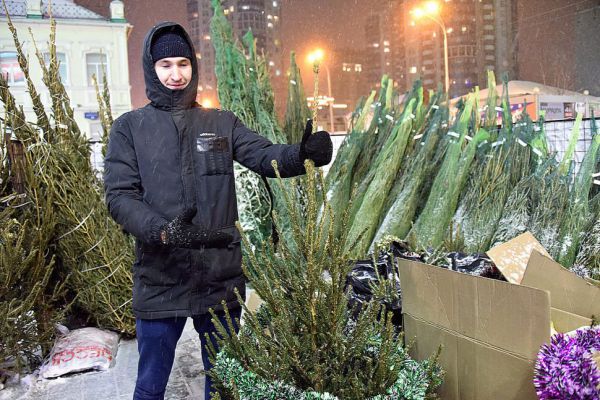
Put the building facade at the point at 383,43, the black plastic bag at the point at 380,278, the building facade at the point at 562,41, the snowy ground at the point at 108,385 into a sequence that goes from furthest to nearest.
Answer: the building facade at the point at 383,43, the building facade at the point at 562,41, the snowy ground at the point at 108,385, the black plastic bag at the point at 380,278

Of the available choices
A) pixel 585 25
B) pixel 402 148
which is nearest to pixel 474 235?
pixel 402 148

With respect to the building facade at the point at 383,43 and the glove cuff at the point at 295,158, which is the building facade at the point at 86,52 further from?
the building facade at the point at 383,43

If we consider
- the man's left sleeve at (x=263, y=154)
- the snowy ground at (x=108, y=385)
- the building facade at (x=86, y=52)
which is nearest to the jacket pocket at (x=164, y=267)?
the man's left sleeve at (x=263, y=154)

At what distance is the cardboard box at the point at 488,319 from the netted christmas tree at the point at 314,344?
153 millimetres

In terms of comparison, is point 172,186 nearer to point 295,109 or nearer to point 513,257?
point 513,257

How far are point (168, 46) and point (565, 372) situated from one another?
170 cm

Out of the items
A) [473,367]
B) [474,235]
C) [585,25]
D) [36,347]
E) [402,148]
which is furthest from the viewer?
[585,25]

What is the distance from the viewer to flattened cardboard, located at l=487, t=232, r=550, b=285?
6.42ft

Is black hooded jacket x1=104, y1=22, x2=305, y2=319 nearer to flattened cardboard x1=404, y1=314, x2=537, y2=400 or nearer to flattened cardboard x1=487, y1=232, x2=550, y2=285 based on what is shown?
flattened cardboard x1=404, y1=314, x2=537, y2=400

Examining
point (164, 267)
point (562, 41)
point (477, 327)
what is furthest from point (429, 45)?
point (477, 327)

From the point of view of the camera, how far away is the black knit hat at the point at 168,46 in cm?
194

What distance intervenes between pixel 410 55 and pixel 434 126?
5563cm

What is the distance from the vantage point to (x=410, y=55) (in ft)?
186

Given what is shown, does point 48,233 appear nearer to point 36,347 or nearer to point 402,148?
point 36,347
